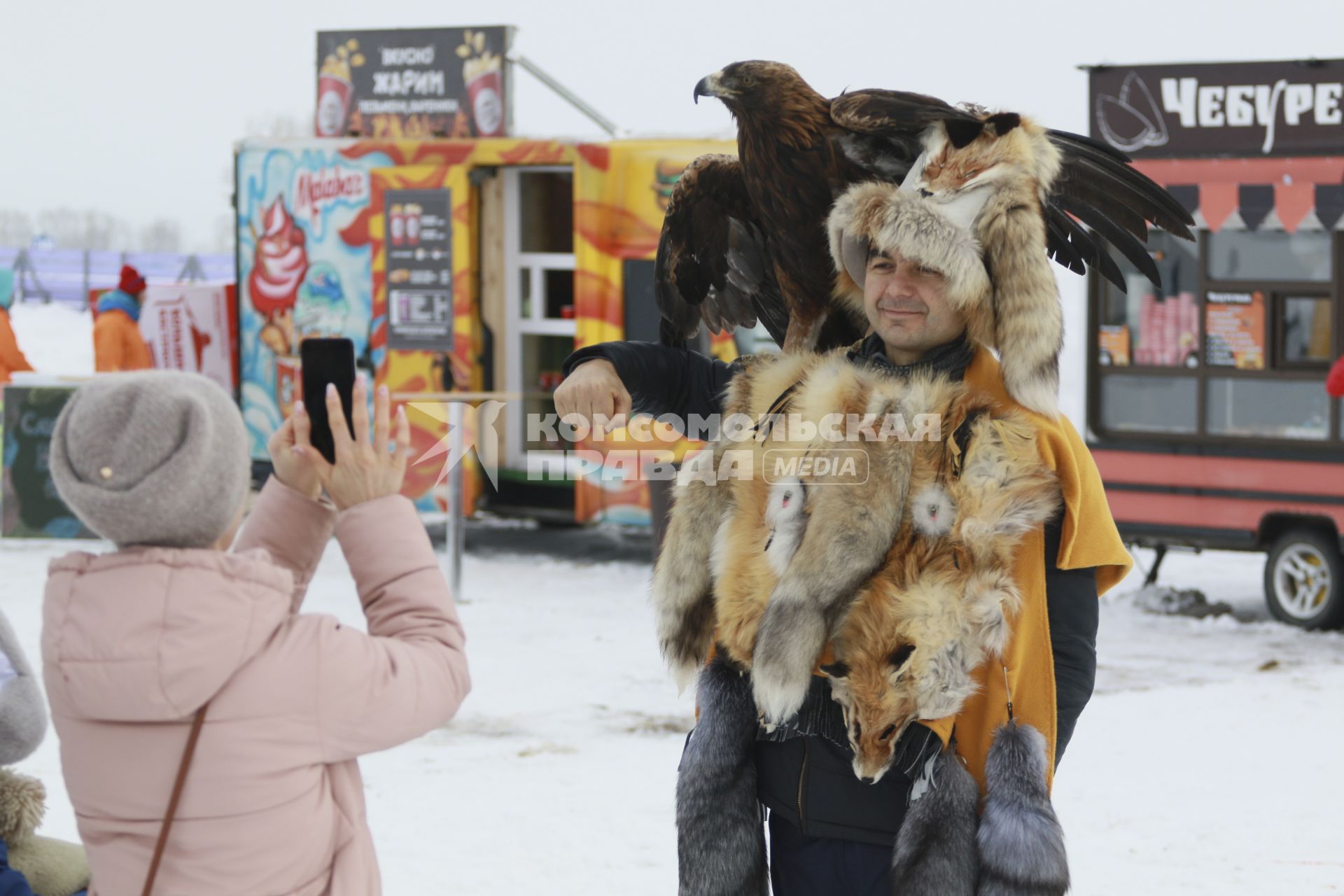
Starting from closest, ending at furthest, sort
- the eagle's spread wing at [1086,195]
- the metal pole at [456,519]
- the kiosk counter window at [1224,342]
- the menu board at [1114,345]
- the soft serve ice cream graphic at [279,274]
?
the eagle's spread wing at [1086,195]
the kiosk counter window at [1224,342]
the metal pole at [456,519]
the menu board at [1114,345]
the soft serve ice cream graphic at [279,274]

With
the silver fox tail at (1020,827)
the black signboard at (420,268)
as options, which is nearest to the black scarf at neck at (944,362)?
the silver fox tail at (1020,827)

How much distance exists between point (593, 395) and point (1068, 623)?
2.66 feet

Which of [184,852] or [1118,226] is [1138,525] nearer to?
[1118,226]

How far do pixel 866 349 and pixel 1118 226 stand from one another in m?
0.49

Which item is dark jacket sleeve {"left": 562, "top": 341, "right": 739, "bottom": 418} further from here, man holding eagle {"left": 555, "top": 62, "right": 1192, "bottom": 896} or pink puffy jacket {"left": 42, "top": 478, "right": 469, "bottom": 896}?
pink puffy jacket {"left": 42, "top": 478, "right": 469, "bottom": 896}

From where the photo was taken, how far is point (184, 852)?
5.60 feet

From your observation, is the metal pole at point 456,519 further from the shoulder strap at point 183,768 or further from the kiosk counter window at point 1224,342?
the shoulder strap at point 183,768

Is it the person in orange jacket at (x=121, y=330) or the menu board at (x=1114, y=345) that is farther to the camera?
the person in orange jacket at (x=121, y=330)

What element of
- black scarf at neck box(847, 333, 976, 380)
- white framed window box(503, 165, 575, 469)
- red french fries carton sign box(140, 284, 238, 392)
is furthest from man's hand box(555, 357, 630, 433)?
red french fries carton sign box(140, 284, 238, 392)

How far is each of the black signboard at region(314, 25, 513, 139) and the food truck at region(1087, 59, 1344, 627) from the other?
13.9ft

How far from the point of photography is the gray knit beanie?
1.67 metres

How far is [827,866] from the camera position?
2.12 m

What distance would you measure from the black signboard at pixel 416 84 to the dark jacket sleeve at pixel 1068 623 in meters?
8.39

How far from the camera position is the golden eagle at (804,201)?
7.41 feet
